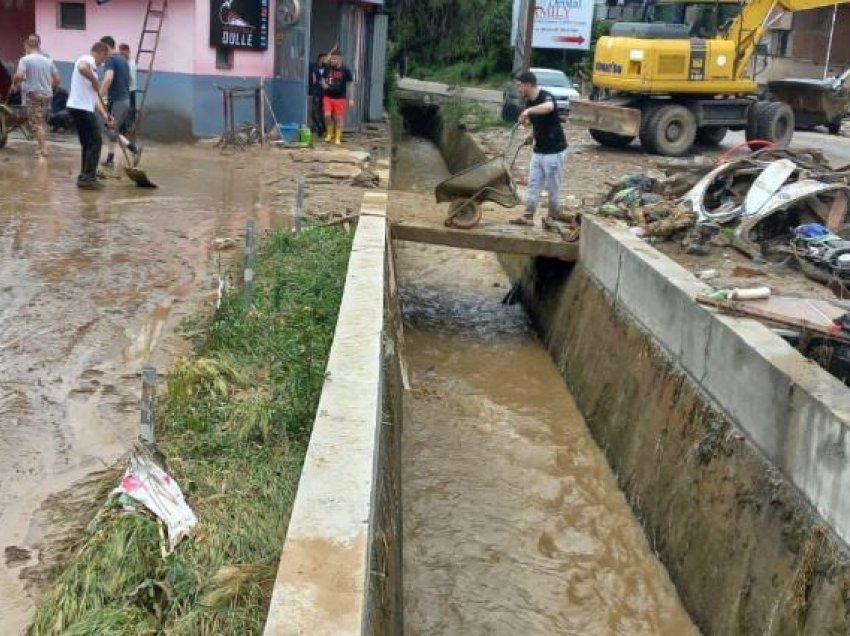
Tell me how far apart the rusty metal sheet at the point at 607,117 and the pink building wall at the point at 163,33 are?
6.42 m

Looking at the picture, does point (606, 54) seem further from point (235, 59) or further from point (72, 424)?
point (72, 424)

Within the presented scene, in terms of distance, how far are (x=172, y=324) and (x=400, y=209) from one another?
4873mm

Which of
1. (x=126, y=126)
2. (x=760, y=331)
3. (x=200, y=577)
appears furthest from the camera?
(x=126, y=126)

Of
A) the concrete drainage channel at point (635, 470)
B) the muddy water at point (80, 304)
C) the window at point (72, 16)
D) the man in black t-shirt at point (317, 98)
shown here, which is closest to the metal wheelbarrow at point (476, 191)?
the concrete drainage channel at point (635, 470)

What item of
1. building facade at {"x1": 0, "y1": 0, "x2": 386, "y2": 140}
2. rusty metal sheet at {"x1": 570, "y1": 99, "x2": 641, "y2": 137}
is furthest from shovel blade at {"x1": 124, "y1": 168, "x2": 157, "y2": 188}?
rusty metal sheet at {"x1": 570, "y1": 99, "x2": 641, "y2": 137}

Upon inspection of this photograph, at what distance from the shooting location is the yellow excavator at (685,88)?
18547mm

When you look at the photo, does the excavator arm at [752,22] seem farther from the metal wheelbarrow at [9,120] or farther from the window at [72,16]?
the metal wheelbarrow at [9,120]

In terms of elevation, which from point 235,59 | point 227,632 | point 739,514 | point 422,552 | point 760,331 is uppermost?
point 235,59

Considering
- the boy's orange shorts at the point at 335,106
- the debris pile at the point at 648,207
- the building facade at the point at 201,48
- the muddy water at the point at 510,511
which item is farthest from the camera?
the boy's orange shorts at the point at 335,106

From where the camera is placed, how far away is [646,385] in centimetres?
764

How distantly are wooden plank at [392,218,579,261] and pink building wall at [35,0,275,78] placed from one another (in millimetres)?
8856

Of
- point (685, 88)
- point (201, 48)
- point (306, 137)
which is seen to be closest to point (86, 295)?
point (306, 137)

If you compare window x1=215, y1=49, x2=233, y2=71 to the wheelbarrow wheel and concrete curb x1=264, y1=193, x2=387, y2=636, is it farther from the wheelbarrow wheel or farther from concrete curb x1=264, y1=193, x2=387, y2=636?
concrete curb x1=264, y1=193, x2=387, y2=636

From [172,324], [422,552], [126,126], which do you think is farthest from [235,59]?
[422,552]
